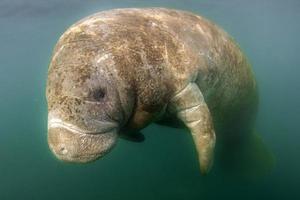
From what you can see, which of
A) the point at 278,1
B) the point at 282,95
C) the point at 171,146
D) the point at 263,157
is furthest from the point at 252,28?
the point at 263,157

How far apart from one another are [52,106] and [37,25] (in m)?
30.5

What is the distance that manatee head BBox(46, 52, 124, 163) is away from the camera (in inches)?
121

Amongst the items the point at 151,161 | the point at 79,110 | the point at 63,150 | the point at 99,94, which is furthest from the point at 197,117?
the point at 151,161

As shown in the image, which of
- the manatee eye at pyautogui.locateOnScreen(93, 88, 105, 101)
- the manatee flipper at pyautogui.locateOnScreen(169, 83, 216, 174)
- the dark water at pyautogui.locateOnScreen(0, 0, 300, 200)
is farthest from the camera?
the dark water at pyautogui.locateOnScreen(0, 0, 300, 200)

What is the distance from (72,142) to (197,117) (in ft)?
5.19

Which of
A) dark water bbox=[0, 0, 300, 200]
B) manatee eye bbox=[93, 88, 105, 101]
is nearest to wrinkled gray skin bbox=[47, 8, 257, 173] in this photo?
manatee eye bbox=[93, 88, 105, 101]

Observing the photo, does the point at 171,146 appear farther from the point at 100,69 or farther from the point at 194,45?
the point at 100,69

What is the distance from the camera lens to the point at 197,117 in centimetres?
413

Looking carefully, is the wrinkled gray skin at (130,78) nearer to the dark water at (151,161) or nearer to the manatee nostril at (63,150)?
the manatee nostril at (63,150)

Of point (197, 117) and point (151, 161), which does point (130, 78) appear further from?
point (151, 161)

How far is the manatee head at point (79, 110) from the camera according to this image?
3.07 m

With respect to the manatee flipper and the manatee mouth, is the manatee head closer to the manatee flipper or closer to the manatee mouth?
the manatee mouth

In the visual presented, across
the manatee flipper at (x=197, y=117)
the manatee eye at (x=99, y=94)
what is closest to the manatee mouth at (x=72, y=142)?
the manatee eye at (x=99, y=94)

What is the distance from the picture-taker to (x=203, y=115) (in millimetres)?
4145
